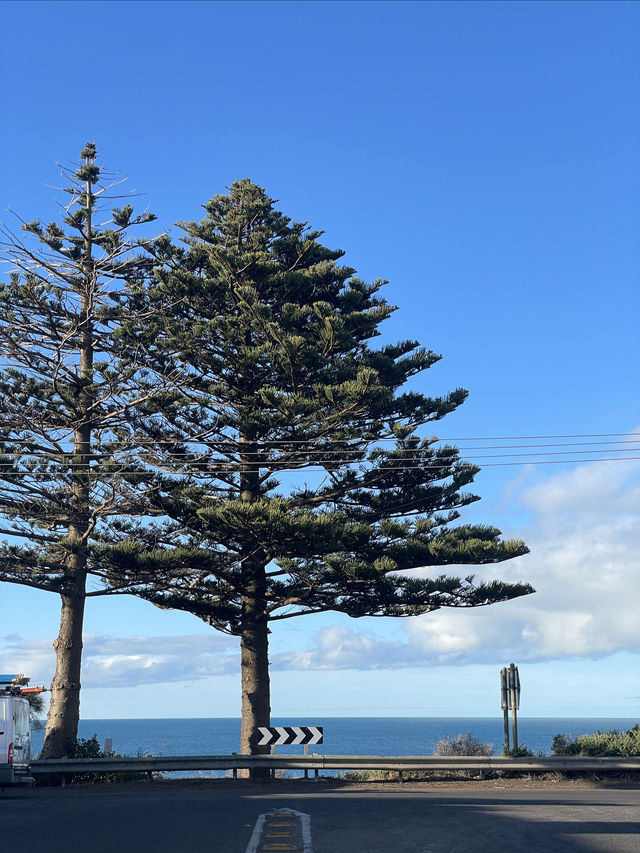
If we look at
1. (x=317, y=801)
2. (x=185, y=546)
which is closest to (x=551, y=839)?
(x=317, y=801)

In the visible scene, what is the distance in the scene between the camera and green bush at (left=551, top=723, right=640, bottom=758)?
21.3 meters

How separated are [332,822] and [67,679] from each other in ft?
45.2

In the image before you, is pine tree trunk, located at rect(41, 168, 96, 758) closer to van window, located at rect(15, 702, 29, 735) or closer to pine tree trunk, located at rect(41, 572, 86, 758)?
pine tree trunk, located at rect(41, 572, 86, 758)

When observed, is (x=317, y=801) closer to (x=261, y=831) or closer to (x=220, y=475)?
(x=261, y=831)

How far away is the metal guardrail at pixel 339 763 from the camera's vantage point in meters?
20.0

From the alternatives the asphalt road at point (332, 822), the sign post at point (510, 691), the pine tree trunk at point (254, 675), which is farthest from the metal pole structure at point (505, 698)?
Result: the pine tree trunk at point (254, 675)

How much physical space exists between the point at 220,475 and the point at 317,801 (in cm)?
1274

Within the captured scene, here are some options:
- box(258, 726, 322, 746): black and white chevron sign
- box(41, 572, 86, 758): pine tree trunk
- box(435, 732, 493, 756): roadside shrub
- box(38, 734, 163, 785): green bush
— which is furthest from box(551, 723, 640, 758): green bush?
box(41, 572, 86, 758): pine tree trunk

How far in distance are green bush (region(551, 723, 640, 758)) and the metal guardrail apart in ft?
2.84

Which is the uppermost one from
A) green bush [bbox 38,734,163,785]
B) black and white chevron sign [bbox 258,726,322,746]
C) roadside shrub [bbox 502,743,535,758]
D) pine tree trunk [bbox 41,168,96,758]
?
pine tree trunk [bbox 41,168,96,758]

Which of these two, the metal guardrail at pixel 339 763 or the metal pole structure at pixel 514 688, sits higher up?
the metal pole structure at pixel 514 688

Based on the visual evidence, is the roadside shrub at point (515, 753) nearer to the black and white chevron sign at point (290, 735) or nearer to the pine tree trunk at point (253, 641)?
the black and white chevron sign at point (290, 735)

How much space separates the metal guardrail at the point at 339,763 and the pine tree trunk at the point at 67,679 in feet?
8.79

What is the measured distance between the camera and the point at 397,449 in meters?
26.4
